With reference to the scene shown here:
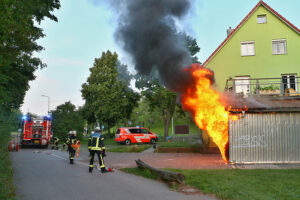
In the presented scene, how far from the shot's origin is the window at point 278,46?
18.2 meters

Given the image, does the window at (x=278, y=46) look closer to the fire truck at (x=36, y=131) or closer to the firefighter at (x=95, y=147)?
the firefighter at (x=95, y=147)

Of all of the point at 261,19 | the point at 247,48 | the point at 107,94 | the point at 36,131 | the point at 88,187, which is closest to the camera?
the point at 88,187

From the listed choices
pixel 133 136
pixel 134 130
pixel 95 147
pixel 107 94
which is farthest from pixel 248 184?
pixel 107 94

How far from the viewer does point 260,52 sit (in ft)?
60.0

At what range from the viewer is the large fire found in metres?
12.2

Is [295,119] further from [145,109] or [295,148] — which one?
[145,109]

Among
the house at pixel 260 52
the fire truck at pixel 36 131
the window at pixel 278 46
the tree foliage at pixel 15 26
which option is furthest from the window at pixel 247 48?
the fire truck at pixel 36 131

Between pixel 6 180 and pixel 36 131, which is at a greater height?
pixel 36 131

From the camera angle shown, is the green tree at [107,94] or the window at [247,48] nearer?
the window at [247,48]

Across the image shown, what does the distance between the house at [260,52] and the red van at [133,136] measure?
1138 cm

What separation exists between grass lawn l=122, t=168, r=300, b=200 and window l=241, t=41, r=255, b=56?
1124cm

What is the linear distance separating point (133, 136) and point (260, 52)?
14620 mm

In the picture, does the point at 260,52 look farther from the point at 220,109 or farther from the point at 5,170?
the point at 5,170

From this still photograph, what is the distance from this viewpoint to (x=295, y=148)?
1145cm
